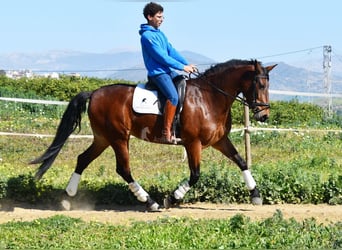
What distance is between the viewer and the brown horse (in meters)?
8.74

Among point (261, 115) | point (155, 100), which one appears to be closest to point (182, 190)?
point (155, 100)

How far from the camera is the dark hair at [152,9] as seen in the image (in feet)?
28.3

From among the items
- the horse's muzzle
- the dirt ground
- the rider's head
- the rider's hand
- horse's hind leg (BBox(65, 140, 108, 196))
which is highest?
the rider's head

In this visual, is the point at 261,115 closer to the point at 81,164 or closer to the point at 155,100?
the point at 155,100

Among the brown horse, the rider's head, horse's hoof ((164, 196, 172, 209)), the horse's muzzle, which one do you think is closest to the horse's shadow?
the brown horse

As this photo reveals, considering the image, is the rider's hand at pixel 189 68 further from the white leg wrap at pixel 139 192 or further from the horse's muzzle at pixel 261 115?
the white leg wrap at pixel 139 192

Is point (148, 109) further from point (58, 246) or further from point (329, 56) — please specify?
point (329, 56)

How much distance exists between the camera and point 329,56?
1300 inches

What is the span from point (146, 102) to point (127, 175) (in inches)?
40.3

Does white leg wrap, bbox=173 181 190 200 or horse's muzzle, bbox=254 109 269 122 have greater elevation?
horse's muzzle, bbox=254 109 269 122

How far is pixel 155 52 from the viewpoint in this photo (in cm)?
851

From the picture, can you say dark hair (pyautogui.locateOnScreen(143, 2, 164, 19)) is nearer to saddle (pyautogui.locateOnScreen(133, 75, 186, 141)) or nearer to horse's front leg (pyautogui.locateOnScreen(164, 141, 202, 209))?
saddle (pyautogui.locateOnScreen(133, 75, 186, 141))

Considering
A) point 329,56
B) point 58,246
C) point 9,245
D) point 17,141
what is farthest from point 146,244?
point 329,56

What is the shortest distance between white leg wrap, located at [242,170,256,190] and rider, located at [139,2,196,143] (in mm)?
1181
